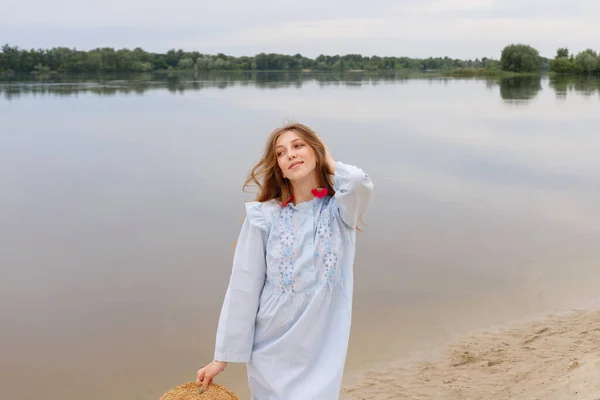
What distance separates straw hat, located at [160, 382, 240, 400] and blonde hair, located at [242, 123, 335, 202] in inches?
29.4

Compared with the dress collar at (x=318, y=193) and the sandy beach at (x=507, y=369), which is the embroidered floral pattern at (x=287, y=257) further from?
the sandy beach at (x=507, y=369)

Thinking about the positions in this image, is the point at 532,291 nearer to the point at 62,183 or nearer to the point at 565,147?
the point at 62,183

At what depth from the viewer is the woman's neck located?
251 cm

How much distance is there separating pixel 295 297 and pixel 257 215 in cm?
34

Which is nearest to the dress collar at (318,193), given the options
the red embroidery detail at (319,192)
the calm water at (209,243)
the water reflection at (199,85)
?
the red embroidery detail at (319,192)

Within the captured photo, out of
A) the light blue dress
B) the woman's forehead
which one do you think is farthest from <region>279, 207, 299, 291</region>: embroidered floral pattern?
the woman's forehead

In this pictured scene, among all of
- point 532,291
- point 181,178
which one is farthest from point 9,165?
point 532,291

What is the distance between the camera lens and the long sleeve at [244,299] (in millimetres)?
2416

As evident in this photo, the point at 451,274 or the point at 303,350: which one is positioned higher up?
the point at 303,350

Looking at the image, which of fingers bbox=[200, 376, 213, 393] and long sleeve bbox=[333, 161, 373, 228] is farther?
fingers bbox=[200, 376, 213, 393]

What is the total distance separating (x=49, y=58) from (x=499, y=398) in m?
69.5

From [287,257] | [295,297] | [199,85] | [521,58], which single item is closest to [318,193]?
[287,257]

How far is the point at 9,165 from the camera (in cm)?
1291

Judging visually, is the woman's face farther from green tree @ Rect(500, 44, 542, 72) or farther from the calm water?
green tree @ Rect(500, 44, 542, 72)
